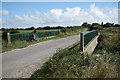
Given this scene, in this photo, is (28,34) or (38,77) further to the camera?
(28,34)

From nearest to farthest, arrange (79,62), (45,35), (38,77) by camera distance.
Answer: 1. (38,77)
2. (79,62)
3. (45,35)

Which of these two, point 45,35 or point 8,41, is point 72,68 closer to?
point 8,41

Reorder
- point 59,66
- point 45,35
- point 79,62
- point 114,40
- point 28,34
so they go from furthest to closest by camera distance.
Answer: point 45,35, point 28,34, point 114,40, point 79,62, point 59,66

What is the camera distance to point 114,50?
11070 millimetres

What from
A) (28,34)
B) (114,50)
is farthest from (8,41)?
(114,50)

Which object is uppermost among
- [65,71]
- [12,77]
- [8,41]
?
[8,41]

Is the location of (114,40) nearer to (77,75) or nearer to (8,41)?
(77,75)

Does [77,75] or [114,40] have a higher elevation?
[114,40]

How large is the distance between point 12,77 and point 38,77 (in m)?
1.23

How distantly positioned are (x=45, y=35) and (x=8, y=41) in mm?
7592

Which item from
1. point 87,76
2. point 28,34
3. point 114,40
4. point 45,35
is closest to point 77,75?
point 87,76

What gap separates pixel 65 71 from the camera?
3.83 metres

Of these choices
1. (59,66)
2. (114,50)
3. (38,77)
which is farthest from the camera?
(114,50)

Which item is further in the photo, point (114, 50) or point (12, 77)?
point (114, 50)
